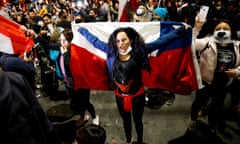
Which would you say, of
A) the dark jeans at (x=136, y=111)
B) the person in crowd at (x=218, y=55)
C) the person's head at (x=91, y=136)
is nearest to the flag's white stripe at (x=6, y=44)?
the dark jeans at (x=136, y=111)

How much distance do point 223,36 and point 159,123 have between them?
6.71 feet

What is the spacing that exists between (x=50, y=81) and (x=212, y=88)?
157 inches

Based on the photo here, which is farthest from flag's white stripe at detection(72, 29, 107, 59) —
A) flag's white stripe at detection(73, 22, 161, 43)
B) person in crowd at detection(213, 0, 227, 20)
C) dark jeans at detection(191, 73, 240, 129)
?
person in crowd at detection(213, 0, 227, 20)

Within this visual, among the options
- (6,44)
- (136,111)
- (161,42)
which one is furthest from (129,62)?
(6,44)

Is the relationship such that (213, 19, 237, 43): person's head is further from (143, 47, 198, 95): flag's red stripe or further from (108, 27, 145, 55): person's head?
(108, 27, 145, 55): person's head

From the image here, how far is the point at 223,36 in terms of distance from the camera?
3.34 m

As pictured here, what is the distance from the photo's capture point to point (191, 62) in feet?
11.9

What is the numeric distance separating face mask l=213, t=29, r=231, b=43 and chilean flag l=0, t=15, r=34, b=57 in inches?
119

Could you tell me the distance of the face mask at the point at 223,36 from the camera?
10.9 feet

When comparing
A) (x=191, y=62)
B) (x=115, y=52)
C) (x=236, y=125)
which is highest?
(x=115, y=52)

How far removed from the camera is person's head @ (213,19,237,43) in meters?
3.33

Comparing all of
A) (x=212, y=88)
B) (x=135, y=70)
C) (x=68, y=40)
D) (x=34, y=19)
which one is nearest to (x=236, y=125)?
(x=212, y=88)

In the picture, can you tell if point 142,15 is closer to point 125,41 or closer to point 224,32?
point 224,32

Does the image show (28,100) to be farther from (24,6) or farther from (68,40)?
(24,6)
